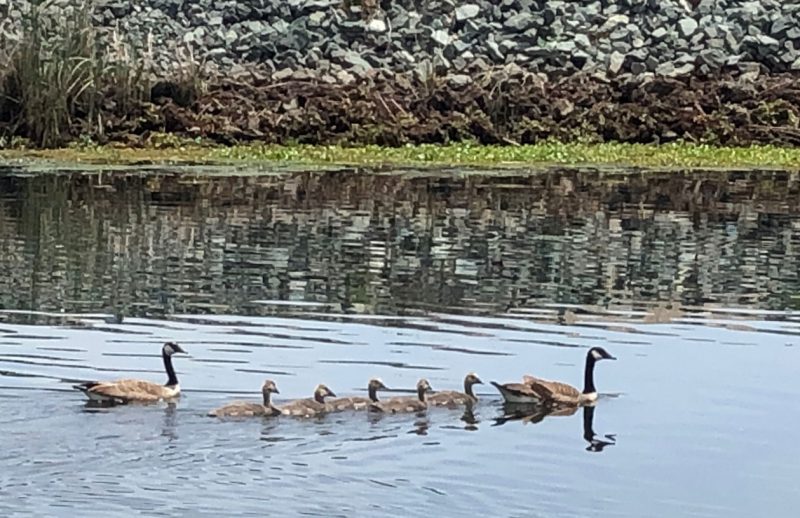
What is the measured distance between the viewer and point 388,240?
23828 mm

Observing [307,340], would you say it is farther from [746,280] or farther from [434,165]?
A: [434,165]

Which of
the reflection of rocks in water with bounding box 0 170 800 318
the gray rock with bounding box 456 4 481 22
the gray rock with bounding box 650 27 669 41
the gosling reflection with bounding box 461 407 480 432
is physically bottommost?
the gosling reflection with bounding box 461 407 480 432

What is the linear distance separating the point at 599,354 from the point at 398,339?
2.32m

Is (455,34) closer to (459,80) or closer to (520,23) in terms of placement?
(520,23)

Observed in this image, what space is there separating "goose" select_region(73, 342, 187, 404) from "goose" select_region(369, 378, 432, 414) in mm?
1350

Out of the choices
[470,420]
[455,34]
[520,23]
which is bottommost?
[470,420]

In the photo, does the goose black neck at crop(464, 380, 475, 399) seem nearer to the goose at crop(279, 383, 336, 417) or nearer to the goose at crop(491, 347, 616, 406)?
the goose at crop(491, 347, 616, 406)

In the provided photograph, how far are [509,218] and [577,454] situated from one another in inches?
505

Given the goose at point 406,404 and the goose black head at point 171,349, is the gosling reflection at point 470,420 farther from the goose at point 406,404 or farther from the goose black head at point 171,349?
the goose black head at point 171,349

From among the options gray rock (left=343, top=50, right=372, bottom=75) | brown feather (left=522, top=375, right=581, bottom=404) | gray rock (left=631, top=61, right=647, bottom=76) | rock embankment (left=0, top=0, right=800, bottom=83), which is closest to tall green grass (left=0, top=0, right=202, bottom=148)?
rock embankment (left=0, top=0, right=800, bottom=83)

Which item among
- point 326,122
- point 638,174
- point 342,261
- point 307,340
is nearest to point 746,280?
point 342,261

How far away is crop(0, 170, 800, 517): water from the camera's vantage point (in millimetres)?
12172

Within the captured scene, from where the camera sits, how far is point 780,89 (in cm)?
3819

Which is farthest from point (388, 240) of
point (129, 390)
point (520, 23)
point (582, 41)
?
point (520, 23)
